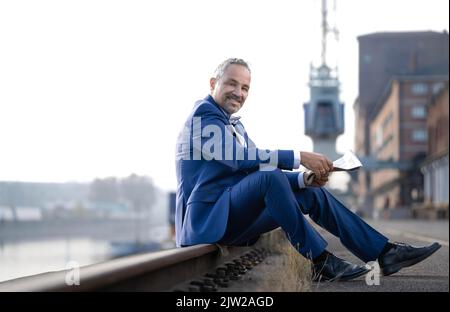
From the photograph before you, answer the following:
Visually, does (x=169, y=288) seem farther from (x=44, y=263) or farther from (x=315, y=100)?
(x=44, y=263)

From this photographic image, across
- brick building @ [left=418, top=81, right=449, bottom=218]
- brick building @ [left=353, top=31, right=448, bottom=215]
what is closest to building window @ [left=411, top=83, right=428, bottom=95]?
brick building @ [left=353, top=31, right=448, bottom=215]

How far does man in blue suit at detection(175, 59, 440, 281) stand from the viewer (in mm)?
3215

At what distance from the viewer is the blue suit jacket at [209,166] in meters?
3.42

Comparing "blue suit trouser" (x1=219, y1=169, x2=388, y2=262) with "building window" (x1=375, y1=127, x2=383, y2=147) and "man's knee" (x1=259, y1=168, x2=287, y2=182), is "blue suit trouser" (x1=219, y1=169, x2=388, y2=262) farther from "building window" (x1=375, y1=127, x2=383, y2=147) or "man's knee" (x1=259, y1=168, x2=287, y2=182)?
"building window" (x1=375, y1=127, x2=383, y2=147)

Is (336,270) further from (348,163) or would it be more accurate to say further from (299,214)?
(348,163)

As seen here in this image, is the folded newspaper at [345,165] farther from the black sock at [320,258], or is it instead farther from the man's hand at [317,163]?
the black sock at [320,258]

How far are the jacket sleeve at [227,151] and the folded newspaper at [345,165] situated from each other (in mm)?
121

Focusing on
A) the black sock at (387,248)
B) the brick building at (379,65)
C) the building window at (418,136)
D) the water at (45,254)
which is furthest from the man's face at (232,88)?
the water at (45,254)

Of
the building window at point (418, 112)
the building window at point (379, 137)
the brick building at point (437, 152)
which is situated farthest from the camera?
the building window at point (379, 137)

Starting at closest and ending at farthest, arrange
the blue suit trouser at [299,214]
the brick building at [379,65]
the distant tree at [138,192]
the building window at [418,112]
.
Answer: the blue suit trouser at [299,214] < the building window at [418,112] < the brick building at [379,65] < the distant tree at [138,192]

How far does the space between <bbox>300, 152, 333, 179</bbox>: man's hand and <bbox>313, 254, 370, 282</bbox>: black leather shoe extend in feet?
1.30

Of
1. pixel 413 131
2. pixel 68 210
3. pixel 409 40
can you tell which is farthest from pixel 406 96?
pixel 68 210

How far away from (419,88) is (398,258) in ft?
189

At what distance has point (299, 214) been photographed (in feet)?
10.4
